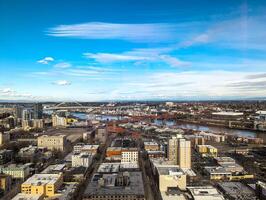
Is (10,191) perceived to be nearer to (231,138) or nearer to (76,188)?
(76,188)

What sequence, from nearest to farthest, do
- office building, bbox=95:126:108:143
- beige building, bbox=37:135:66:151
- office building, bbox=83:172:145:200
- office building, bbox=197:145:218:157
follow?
Result: 1. office building, bbox=83:172:145:200
2. office building, bbox=197:145:218:157
3. beige building, bbox=37:135:66:151
4. office building, bbox=95:126:108:143

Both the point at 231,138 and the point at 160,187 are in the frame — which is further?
the point at 231,138

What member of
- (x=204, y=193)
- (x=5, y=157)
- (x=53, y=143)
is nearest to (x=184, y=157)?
(x=204, y=193)

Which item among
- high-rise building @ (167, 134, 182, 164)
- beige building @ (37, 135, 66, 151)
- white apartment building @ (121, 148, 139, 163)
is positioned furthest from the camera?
beige building @ (37, 135, 66, 151)

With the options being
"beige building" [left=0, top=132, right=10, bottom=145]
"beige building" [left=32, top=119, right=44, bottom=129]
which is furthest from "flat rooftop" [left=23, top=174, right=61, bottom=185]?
"beige building" [left=32, top=119, right=44, bottom=129]

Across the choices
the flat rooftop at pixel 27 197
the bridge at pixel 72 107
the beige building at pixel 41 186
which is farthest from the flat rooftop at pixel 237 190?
the bridge at pixel 72 107

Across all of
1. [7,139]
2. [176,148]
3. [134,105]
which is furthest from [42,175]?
[134,105]

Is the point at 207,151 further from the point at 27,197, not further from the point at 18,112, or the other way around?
the point at 18,112

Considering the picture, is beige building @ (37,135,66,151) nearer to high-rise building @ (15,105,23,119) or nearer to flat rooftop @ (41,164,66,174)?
flat rooftop @ (41,164,66,174)
